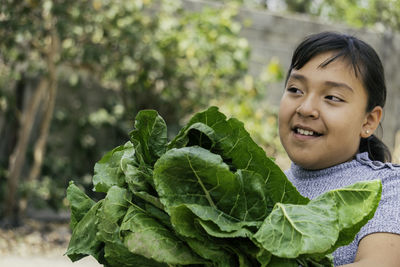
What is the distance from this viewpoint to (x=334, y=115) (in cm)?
171

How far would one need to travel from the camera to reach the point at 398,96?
7.50 meters

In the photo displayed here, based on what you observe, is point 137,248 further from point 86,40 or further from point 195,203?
point 86,40

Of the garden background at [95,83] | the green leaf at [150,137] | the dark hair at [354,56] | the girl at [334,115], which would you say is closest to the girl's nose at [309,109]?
the girl at [334,115]

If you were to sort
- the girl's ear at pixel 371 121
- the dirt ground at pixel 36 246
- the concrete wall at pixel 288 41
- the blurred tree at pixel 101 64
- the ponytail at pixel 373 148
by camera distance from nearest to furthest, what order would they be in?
the girl's ear at pixel 371 121 → the ponytail at pixel 373 148 → the dirt ground at pixel 36 246 → the blurred tree at pixel 101 64 → the concrete wall at pixel 288 41

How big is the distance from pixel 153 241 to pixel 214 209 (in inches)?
5.8

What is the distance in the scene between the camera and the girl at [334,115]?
1710mm

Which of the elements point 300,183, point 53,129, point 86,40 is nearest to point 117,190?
point 300,183

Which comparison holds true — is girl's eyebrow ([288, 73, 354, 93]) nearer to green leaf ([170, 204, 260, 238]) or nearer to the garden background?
green leaf ([170, 204, 260, 238])

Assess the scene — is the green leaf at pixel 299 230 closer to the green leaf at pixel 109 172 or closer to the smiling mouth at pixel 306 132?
the green leaf at pixel 109 172

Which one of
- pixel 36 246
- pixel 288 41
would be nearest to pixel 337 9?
pixel 288 41

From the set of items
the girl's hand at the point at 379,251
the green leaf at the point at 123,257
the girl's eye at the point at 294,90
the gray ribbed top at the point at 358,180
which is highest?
the girl's eye at the point at 294,90

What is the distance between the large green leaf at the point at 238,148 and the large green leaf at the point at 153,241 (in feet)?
0.61

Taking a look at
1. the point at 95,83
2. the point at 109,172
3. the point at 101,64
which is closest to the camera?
the point at 109,172

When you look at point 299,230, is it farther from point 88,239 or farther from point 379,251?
point 88,239
